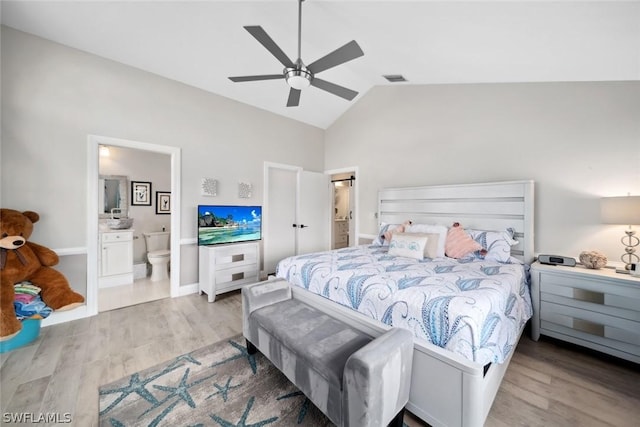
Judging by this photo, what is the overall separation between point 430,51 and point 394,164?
1.74 meters

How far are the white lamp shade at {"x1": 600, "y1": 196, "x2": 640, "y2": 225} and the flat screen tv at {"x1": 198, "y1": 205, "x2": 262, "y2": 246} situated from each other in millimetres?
4075

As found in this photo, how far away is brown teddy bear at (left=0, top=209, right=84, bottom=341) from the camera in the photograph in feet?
6.75

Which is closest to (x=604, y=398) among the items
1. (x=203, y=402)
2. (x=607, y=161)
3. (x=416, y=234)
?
(x=416, y=234)

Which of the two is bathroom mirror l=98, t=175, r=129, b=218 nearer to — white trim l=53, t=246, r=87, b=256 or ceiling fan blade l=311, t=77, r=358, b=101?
white trim l=53, t=246, r=87, b=256

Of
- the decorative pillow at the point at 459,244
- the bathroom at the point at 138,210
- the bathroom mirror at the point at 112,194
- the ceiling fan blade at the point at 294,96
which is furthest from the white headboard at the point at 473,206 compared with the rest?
the bathroom mirror at the point at 112,194

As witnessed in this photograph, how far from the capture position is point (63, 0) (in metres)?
2.16

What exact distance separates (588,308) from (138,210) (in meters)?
6.40

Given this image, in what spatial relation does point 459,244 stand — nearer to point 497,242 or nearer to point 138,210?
point 497,242

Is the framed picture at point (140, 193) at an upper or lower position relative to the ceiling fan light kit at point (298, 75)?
lower

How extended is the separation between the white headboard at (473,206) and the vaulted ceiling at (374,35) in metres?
1.22

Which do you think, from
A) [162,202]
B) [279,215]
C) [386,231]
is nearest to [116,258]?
[162,202]

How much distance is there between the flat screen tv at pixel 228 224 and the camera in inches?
137

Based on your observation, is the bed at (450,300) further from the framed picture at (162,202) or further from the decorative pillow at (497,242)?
the framed picture at (162,202)

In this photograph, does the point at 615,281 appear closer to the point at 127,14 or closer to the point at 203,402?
the point at 203,402
